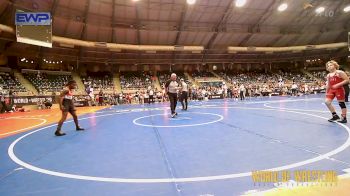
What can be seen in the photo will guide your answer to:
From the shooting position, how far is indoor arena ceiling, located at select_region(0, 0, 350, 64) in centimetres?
2773

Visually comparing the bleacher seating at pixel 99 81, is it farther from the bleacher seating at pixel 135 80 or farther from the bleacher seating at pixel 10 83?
the bleacher seating at pixel 10 83

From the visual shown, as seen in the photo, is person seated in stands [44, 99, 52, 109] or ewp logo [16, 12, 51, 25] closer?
ewp logo [16, 12, 51, 25]

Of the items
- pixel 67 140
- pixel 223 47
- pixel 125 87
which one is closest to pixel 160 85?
pixel 125 87

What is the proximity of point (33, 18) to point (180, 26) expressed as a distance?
712 inches

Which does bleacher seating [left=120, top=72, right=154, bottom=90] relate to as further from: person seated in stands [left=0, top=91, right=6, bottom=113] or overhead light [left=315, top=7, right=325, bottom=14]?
overhead light [left=315, top=7, right=325, bottom=14]

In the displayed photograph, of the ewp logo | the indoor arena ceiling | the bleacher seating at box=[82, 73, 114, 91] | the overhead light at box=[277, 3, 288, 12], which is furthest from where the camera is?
the bleacher seating at box=[82, 73, 114, 91]

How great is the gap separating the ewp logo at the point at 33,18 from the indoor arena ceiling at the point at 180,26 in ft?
11.9

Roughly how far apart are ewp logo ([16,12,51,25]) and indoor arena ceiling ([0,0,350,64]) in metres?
3.64

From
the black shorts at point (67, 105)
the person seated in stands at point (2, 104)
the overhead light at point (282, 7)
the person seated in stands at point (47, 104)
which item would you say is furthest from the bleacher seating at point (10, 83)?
the overhead light at point (282, 7)

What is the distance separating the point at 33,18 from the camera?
20562 mm

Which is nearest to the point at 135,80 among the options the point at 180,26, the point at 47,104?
the point at 180,26

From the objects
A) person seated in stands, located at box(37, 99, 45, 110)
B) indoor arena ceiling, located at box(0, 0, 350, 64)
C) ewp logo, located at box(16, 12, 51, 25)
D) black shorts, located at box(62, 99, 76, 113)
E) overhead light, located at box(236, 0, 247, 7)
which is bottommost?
person seated in stands, located at box(37, 99, 45, 110)

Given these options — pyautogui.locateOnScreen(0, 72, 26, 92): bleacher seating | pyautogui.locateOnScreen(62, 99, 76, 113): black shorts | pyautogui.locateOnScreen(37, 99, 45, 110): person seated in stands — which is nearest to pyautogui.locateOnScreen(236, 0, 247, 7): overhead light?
pyautogui.locateOnScreen(37, 99, 45, 110): person seated in stands

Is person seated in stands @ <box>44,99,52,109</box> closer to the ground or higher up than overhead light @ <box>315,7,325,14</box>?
closer to the ground
